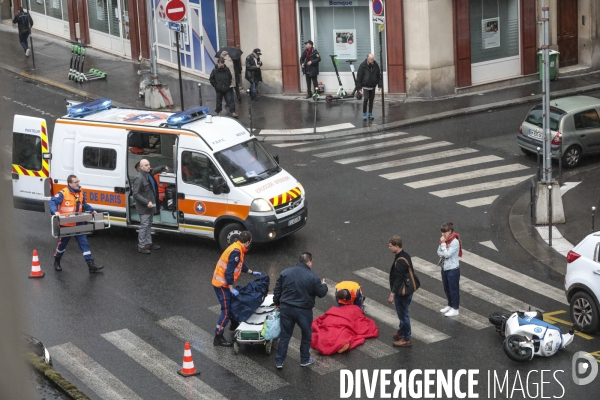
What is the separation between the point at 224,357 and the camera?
35.9 feet

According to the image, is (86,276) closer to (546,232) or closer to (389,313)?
(389,313)

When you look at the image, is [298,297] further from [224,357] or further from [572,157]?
[572,157]

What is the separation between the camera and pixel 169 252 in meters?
15.1

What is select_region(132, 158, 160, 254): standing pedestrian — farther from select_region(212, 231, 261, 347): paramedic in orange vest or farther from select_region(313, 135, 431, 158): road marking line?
select_region(313, 135, 431, 158): road marking line

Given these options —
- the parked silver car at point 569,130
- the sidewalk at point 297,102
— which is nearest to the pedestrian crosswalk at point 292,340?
the parked silver car at point 569,130

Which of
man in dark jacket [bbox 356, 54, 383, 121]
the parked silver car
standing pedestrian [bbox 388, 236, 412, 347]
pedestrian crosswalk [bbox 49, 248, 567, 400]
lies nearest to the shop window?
man in dark jacket [bbox 356, 54, 383, 121]

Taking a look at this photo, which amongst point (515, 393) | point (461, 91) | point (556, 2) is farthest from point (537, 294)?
point (556, 2)

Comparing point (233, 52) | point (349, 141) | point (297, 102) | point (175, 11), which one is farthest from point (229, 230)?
point (233, 52)

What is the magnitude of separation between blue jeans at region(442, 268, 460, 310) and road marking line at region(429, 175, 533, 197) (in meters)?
5.91

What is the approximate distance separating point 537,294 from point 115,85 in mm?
19147

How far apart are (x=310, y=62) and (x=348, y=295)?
15.2 meters

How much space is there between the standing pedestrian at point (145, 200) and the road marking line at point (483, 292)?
4445mm

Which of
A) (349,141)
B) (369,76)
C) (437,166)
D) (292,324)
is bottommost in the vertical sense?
(292,324)

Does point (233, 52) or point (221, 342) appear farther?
point (233, 52)
